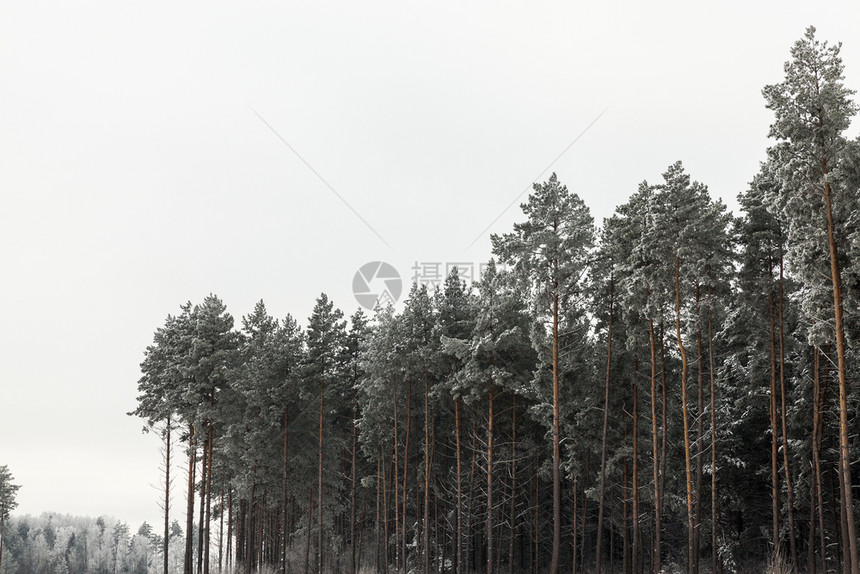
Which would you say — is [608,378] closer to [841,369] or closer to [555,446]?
[555,446]

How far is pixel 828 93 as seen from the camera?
1873cm

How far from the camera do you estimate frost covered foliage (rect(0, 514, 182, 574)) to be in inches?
5546

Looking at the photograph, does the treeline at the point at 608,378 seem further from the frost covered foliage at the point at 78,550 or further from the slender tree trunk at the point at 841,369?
the frost covered foliage at the point at 78,550

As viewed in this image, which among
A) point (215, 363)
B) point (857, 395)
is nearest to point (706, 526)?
point (857, 395)

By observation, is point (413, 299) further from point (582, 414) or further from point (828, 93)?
point (828, 93)

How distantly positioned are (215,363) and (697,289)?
2624cm

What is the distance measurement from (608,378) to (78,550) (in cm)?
16840

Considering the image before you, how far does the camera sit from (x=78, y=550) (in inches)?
6245

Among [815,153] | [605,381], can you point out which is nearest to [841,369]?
[815,153]
